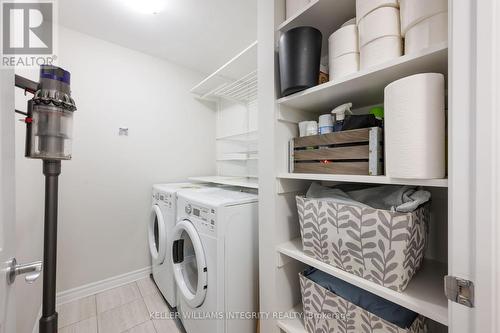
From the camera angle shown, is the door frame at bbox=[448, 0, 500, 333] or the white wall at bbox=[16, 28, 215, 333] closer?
the door frame at bbox=[448, 0, 500, 333]

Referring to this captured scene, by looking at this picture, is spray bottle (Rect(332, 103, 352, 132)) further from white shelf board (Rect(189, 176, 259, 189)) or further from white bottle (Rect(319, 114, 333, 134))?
white shelf board (Rect(189, 176, 259, 189))

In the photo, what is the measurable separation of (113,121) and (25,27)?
2.83 feet

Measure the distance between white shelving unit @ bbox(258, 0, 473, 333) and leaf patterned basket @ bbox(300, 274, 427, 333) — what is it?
91 millimetres

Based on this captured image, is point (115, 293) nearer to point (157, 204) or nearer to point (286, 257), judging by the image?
point (157, 204)

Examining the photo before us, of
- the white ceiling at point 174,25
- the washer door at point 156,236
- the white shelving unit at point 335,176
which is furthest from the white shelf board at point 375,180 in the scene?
the white ceiling at point 174,25

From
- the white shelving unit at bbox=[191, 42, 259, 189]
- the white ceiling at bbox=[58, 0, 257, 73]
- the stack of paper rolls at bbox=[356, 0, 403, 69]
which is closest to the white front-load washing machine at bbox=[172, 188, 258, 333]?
the white shelving unit at bbox=[191, 42, 259, 189]

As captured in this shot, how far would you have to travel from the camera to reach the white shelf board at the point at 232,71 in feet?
5.36

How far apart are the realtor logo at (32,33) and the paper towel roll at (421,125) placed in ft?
5.46

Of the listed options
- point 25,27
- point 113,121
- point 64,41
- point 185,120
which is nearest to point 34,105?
point 25,27

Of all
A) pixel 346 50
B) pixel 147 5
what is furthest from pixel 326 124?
pixel 147 5

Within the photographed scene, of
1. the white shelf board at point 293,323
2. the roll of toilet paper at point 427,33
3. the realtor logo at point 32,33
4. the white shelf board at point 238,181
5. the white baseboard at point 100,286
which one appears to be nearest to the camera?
the roll of toilet paper at point 427,33

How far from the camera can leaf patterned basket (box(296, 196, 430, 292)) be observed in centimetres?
66

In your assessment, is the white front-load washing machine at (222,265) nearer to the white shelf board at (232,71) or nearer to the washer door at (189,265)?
the washer door at (189,265)

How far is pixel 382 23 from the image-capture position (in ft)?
2.16
